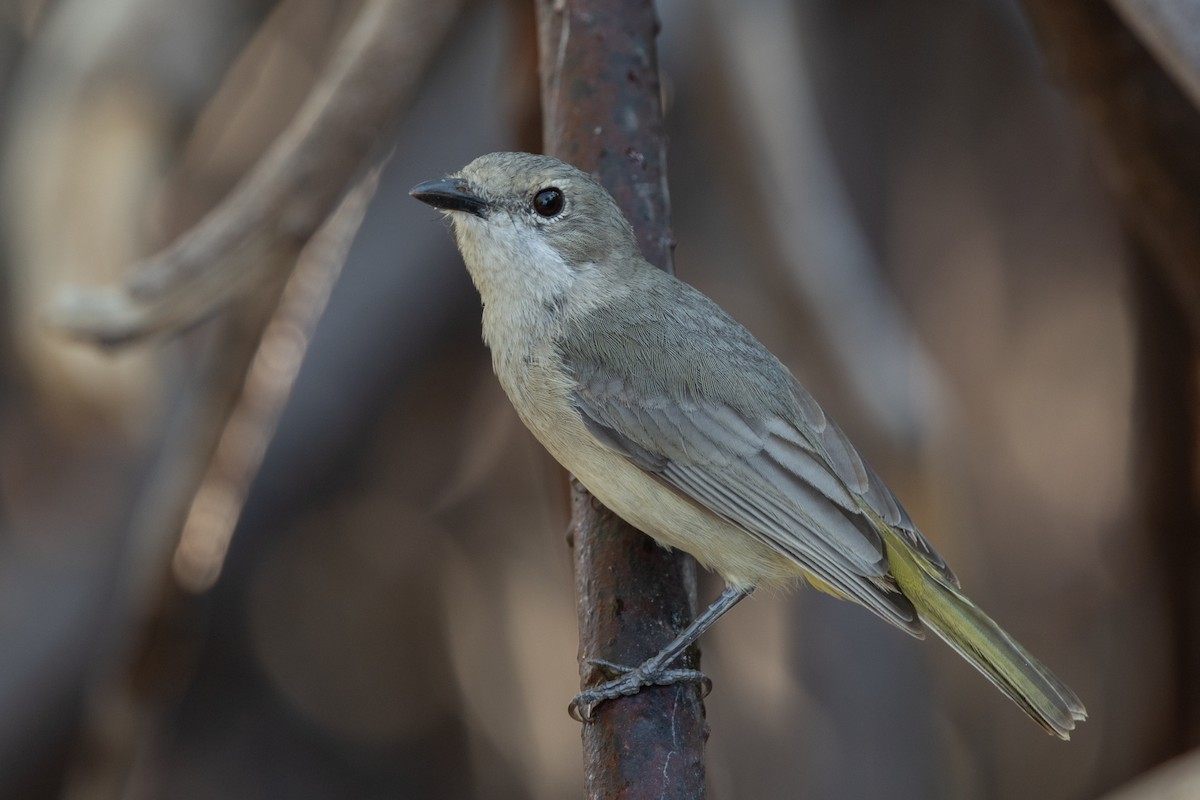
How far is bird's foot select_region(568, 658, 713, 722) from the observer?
213 cm

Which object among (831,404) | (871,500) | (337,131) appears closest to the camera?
(871,500)

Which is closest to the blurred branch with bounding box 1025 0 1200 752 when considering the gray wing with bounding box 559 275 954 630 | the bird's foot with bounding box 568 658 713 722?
the gray wing with bounding box 559 275 954 630

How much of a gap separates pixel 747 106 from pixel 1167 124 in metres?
1.27

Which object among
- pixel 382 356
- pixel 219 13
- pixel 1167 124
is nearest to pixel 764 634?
pixel 382 356

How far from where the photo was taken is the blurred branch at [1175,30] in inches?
102

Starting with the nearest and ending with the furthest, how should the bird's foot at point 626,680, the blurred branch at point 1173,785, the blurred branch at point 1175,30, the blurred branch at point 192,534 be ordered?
the bird's foot at point 626,680, the blurred branch at point 1175,30, the blurred branch at point 1173,785, the blurred branch at point 192,534

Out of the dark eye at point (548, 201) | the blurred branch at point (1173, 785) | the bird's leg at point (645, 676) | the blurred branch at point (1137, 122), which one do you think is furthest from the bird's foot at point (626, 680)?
the blurred branch at point (1137, 122)

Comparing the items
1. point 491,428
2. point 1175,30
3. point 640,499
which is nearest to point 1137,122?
point 1175,30

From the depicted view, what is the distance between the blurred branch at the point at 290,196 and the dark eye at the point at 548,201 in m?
0.63

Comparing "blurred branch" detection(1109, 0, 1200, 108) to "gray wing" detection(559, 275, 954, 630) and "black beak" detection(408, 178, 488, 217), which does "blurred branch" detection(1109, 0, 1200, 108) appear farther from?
"black beak" detection(408, 178, 488, 217)

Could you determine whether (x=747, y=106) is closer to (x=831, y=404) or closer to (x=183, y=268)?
(x=831, y=404)

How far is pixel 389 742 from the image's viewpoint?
5.43 m

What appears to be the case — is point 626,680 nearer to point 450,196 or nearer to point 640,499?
point 640,499

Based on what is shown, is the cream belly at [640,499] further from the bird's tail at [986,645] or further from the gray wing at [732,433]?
the bird's tail at [986,645]
